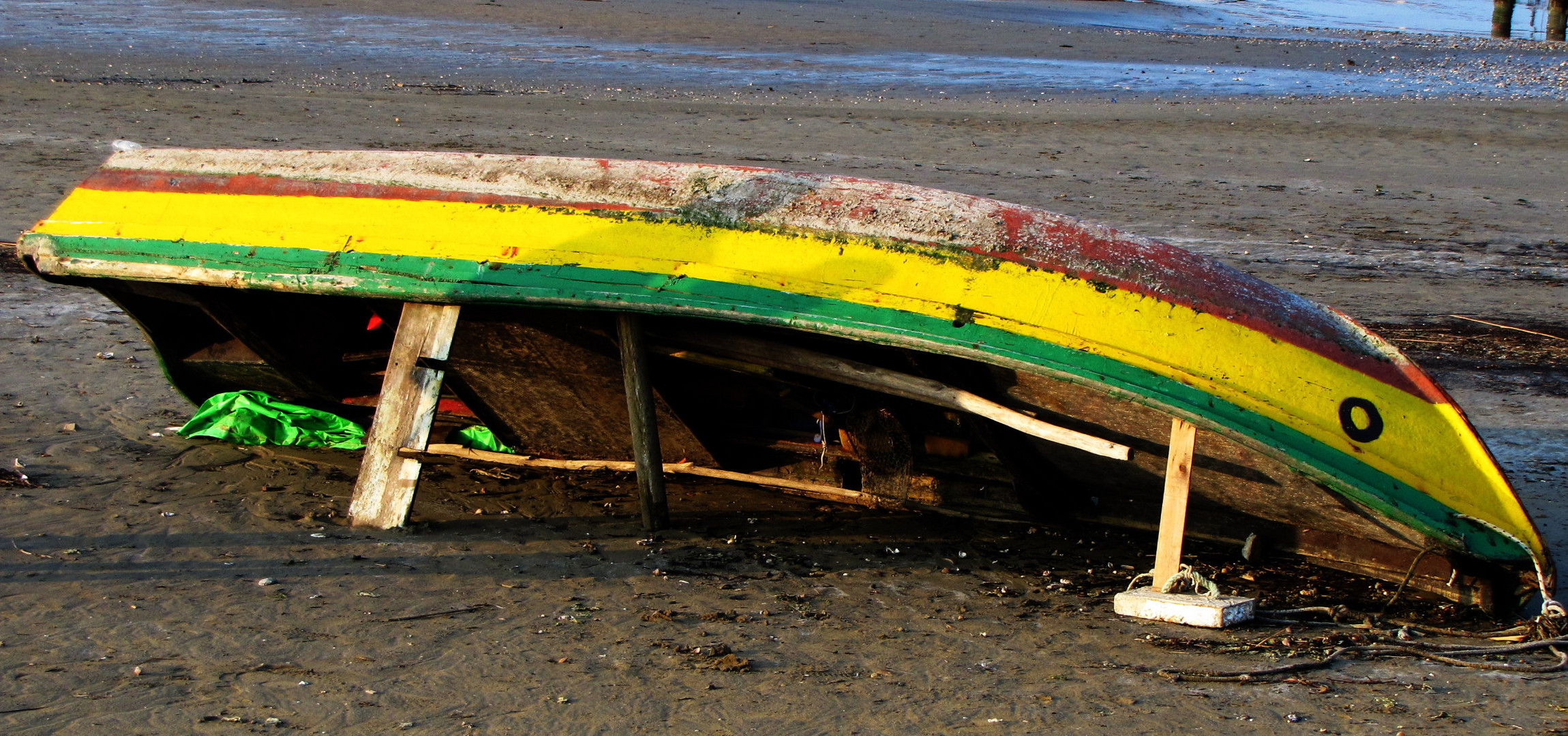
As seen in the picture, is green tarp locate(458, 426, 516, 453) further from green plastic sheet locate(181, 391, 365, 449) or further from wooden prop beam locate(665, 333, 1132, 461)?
wooden prop beam locate(665, 333, 1132, 461)

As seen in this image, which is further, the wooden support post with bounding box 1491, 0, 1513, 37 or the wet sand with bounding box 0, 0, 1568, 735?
the wooden support post with bounding box 1491, 0, 1513, 37

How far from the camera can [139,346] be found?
6668mm

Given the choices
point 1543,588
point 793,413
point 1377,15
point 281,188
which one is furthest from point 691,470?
point 1377,15

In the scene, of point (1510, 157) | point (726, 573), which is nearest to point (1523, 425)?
point (726, 573)

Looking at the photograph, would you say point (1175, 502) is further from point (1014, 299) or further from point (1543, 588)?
point (1543, 588)

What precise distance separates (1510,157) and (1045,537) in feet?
33.2

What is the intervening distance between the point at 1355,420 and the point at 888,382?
54.1 inches

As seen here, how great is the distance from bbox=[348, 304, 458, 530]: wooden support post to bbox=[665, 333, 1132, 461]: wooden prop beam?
91cm

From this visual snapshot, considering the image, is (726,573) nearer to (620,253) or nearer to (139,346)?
(620,253)

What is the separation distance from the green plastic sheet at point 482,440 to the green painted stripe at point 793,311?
4.10ft

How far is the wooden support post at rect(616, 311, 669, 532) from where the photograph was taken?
430 centimetres

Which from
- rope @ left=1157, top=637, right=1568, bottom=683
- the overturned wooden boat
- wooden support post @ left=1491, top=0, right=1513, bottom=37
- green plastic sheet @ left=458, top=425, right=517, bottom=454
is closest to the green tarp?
green plastic sheet @ left=458, top=425, right=517, bottom=454

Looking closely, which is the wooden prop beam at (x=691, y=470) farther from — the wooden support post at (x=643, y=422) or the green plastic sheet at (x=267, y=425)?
the green plastic sheet at (x=267, y=425)

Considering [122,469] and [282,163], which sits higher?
[282,163]
